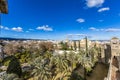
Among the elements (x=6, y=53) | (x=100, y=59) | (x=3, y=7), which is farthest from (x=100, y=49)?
(x=3, y=7)

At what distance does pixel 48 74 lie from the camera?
20312 mm

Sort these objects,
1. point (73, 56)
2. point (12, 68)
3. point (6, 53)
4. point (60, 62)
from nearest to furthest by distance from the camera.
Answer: point (12, 68)
point (60, 62)
point (73, 56)
point (6, 53)

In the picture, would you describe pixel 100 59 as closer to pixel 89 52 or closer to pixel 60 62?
pixel 89 52

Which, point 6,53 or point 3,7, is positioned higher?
point 3,7

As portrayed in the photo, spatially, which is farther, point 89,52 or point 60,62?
point 89,52

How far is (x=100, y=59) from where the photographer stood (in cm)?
3856

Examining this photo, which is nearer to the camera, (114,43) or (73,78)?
(73,78)

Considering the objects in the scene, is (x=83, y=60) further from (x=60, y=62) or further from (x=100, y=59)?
(x=100, y=59)

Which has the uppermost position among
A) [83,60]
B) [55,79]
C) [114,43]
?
[114,43]

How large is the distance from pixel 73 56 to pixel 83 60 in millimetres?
5331

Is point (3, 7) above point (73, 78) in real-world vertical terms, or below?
above

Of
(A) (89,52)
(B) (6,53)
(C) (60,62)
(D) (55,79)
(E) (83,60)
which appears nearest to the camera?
(D) (55,79)

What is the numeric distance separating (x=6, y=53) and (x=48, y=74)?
26098 millimetres

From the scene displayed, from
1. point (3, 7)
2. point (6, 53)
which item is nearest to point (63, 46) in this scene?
point (6, 53)
